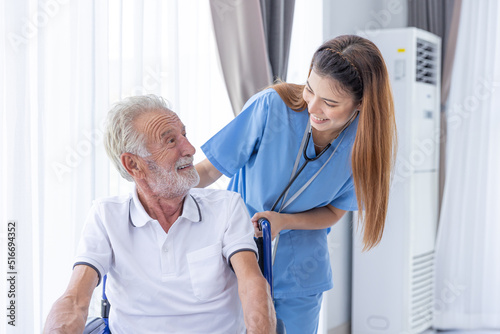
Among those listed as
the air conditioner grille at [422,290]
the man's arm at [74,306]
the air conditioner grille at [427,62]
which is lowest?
the air conditioner grille at [422,290]

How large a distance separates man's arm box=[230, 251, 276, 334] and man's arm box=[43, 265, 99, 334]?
37 centimetres

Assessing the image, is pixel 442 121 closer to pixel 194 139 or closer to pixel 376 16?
pixel 376 16

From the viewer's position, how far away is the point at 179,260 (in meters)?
1.55

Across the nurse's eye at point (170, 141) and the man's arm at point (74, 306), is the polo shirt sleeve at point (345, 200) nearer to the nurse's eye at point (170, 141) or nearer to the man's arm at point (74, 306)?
the nurse's eye at point (170, 141)

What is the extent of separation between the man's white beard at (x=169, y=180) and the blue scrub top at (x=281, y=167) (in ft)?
0.88

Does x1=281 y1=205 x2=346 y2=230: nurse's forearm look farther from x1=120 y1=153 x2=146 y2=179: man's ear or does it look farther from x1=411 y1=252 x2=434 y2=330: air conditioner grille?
x1=411 y1=252 x2=434 y2=330: air conditioner grille

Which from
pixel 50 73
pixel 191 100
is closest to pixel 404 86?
pixel 191 100

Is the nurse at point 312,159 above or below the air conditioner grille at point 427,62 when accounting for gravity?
below

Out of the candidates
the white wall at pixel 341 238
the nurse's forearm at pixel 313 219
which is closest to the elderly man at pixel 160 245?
the nurse's forearm at pixel 313 219

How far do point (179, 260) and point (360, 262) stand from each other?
7.03 ft

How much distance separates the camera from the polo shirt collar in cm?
158

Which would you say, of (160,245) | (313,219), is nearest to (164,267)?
(160,245)

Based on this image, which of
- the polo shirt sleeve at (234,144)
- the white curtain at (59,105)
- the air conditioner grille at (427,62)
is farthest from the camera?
the air conditioner grille at (427,62)

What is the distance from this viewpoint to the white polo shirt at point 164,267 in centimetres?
154
